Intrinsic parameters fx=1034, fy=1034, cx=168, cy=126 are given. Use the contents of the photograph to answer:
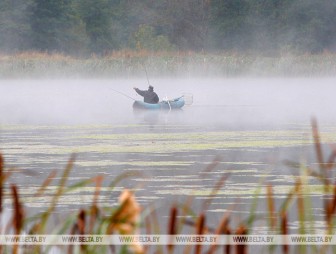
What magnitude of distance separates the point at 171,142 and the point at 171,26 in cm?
4000

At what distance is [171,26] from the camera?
54.2 metres

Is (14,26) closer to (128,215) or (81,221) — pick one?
(81,221)

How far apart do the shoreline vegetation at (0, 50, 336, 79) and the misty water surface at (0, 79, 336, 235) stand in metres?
3.54

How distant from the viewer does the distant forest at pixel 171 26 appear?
47688 millimetres

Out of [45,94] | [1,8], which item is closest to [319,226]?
[45,94]

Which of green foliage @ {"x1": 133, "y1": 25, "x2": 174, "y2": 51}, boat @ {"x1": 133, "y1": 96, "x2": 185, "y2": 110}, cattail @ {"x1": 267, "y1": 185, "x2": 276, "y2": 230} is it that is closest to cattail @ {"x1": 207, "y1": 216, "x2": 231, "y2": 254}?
cattail @ {"x1": 267, "y1": 185, "x2": 276, "y2": 230}

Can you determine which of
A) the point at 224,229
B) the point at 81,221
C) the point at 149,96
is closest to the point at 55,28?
the point at 149,96

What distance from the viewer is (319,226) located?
6965 millimetres

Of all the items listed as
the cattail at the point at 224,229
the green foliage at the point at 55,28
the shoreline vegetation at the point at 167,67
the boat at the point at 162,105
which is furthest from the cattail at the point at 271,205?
the green foliage at the point at 55,28

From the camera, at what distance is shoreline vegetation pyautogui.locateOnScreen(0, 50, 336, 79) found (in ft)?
114

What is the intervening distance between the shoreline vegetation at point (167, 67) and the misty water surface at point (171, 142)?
354 centimetres

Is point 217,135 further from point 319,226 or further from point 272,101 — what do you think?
point 272,101

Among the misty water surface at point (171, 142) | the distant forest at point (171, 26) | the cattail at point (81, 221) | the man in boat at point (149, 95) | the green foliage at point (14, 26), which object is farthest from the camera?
the distant forest at point (171, 26)

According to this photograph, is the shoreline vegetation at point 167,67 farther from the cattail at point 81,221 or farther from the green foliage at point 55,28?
the cattail at point 81,221
